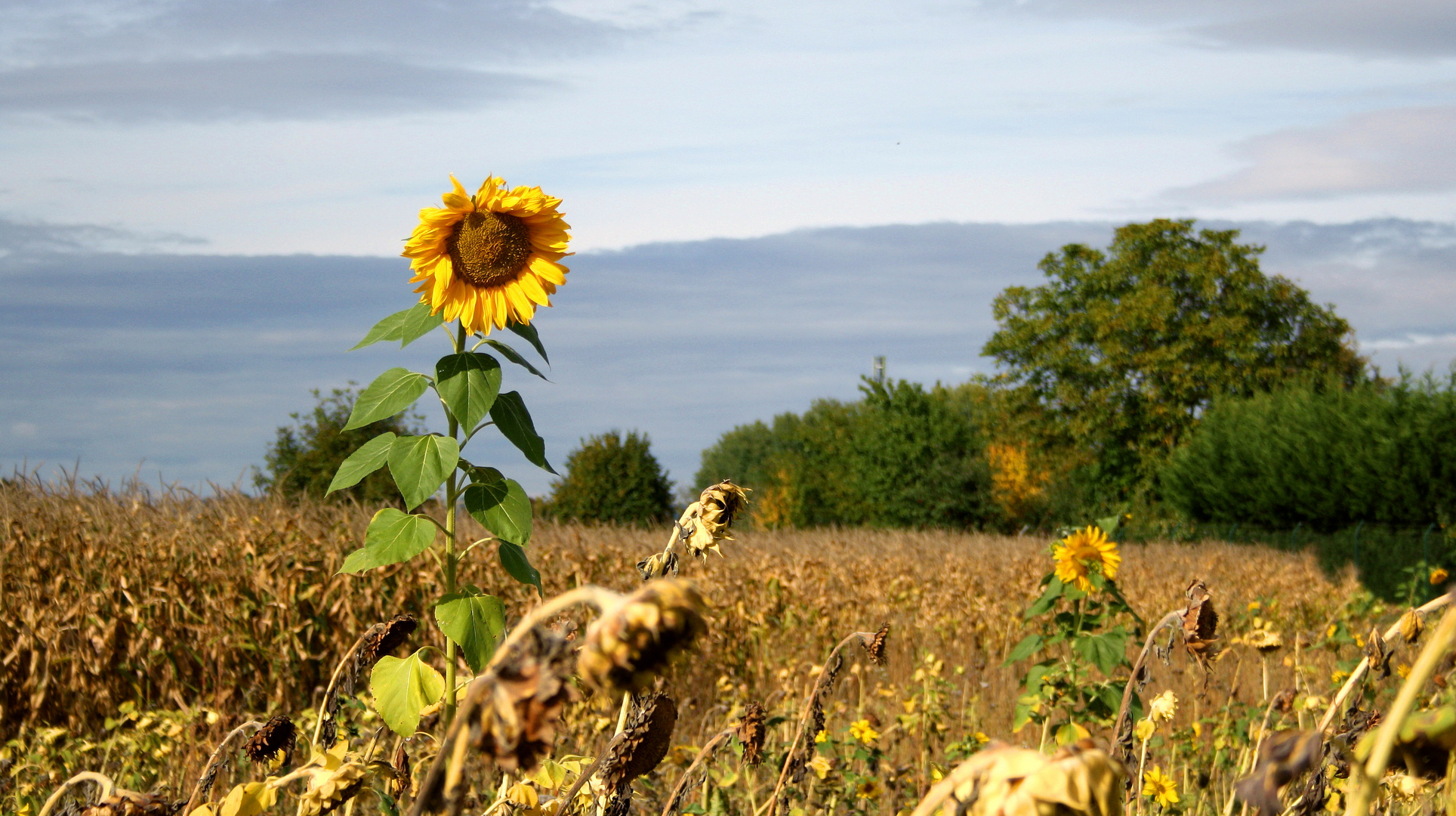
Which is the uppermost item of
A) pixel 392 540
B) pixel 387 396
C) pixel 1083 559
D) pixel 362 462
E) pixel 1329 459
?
pixel 387 396

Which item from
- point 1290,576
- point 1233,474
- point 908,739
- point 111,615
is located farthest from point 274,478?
point 1233,474

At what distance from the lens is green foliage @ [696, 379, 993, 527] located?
21.2 metres

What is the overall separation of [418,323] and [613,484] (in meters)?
13.5

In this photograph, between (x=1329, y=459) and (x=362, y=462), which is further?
(x=1329, y=459)

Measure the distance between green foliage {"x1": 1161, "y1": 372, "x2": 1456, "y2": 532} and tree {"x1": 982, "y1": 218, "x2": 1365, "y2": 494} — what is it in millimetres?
4155

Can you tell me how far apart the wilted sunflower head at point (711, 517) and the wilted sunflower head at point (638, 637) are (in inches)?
38.6

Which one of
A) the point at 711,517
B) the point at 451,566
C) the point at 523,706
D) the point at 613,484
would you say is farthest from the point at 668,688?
the point at 613,484

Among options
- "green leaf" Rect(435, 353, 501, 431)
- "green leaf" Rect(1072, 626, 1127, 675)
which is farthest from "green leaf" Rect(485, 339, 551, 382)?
"green leaf" Rect(1072, 626, 1127, 675)

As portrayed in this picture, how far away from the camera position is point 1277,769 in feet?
2.92

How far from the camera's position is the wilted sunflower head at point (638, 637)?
0.73 meters

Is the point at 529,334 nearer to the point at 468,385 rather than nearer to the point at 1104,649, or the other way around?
the point at 468,385

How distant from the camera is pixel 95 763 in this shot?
15.3 feet

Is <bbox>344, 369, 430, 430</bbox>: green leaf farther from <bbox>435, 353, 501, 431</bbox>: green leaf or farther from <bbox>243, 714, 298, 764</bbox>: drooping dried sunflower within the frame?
<bbox>243, 714, 298, 764</bbox>: drooping dried sunflower

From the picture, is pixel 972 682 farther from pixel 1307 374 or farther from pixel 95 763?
pixel 1307 374
